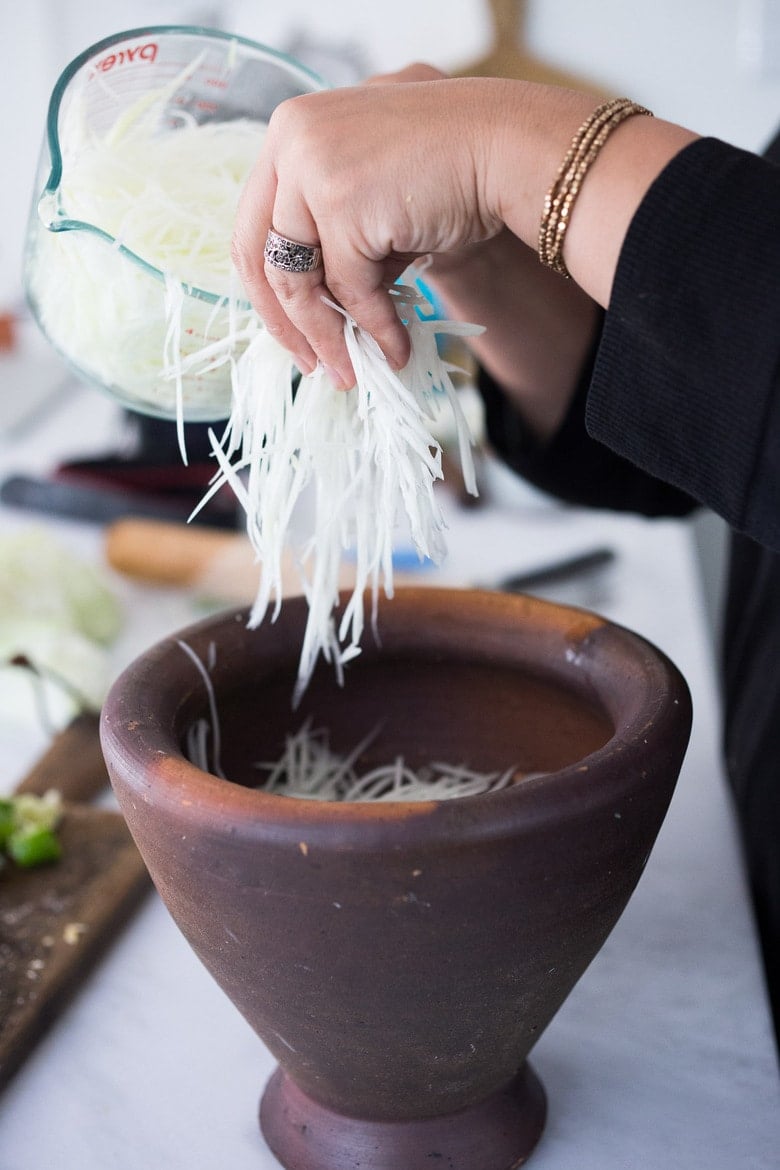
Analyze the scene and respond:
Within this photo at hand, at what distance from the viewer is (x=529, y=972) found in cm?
49

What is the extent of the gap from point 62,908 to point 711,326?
0.54 metres

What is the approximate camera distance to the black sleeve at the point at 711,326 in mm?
462

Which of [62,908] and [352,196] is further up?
[352,196]

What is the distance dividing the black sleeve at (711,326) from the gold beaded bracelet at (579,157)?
0.04 meters

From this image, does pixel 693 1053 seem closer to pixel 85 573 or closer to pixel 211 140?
pixel 211 140

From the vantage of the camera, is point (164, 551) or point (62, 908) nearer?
point (62, 908)

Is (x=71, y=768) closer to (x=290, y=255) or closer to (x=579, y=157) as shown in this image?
(x=290, y=255)

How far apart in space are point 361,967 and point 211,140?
0.48m

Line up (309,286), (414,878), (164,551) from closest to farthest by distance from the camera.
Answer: (414,878) → (309,286) → (164,551)

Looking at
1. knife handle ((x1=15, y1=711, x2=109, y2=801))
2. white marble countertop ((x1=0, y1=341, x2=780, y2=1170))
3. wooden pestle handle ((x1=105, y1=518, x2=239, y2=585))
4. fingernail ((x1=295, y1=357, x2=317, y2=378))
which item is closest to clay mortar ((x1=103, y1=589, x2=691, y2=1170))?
white marble countertop ((x1=0, y1=341, x2=780, y2=1170))

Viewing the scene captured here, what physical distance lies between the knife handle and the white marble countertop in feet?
0.51

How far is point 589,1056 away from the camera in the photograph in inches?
25.3

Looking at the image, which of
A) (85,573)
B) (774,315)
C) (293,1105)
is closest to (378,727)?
(293,1105)

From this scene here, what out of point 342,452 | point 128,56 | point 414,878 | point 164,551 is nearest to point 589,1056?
point 414,878
